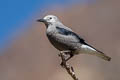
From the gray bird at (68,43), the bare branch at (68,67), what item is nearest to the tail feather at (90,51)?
the gray bird at (68,43)

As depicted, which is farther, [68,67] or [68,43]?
[68,43]

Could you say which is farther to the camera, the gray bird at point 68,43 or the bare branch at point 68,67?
the gray bird at point 68,43

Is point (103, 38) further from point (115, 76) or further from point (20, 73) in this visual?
point (115, 76)

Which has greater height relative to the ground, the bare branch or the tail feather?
the bare branch

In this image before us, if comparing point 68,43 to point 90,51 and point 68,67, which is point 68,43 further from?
point 68,67

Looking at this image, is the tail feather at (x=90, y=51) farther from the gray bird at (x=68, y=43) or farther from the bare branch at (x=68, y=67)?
the bare branch at (x=68, y=67)

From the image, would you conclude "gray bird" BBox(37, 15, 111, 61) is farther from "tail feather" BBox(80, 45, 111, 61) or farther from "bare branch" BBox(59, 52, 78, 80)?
"bare branch" BBox(59, 52, 78, 80)

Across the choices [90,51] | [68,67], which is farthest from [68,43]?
[68,67]

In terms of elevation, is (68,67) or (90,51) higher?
(68,67)

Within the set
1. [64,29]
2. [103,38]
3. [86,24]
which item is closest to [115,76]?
[103,38]

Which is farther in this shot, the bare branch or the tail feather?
the tail feather

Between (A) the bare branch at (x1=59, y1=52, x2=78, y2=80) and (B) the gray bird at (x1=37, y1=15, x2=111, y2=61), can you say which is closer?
(A) the bare branch at (x1=59, y1=52, x2=78, y2=80)

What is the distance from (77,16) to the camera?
140 feet

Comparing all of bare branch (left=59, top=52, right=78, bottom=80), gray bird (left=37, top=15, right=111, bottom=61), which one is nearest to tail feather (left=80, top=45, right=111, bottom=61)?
gray bird (left=37, top=15, right=111, bottom=61)
